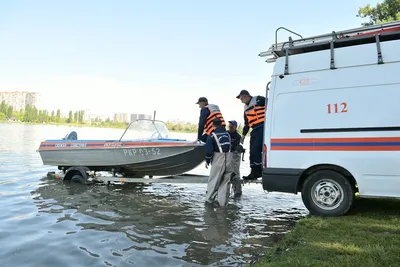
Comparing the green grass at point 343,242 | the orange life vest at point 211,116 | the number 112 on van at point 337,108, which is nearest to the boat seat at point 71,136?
the orange life vest at point 211,116

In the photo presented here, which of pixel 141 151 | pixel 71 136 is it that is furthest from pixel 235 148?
pixel 71 136

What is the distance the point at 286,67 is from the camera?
6051 mm

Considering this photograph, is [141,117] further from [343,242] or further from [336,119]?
[343,242]

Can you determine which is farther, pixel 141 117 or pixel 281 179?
pixel 141 117

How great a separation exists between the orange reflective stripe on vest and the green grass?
2.73 m

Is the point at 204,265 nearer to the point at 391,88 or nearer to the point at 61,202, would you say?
the point at 391,88

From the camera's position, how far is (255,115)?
299 inches

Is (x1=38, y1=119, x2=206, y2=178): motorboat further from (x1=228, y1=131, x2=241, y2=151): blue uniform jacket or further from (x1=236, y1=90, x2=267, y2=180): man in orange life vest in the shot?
(x1=236, y1=90, x2=267, y2=180): man in orange life vest

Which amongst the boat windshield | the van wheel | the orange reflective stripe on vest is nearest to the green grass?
the van wheel

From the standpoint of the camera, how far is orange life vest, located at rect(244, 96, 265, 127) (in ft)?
24.8

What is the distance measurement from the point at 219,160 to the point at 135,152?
292 centimetres

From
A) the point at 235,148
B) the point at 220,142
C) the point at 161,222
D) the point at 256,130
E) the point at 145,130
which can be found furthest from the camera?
the point at 145,130

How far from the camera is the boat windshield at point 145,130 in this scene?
9837mm

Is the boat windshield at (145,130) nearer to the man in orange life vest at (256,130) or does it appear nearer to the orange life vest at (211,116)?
the orange life vest at (211,116)
